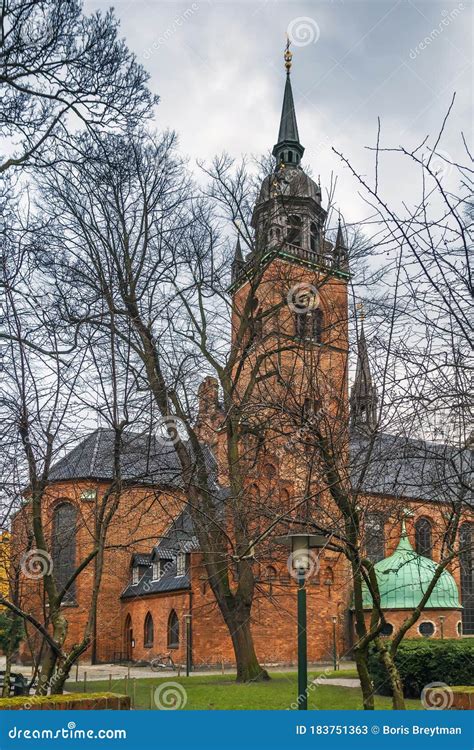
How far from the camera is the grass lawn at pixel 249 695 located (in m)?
17.6

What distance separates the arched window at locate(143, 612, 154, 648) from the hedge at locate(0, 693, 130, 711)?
30314 millimetres

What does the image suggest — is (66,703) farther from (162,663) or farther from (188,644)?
(162,663)

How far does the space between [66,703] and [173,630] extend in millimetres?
27879

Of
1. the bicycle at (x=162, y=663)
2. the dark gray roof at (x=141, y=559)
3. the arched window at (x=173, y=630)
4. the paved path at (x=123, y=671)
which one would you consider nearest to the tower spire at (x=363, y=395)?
the paved path at (x=123, y=671)

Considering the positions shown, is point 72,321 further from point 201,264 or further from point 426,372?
point 201,264

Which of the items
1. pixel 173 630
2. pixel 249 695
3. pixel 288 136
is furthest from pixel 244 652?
pixel 288 136

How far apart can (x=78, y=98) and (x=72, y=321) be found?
305cm

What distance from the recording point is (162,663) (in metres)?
35.2

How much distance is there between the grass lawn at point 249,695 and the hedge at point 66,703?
7799mm

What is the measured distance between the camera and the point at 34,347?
9773 mm

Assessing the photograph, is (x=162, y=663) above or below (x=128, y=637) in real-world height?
below

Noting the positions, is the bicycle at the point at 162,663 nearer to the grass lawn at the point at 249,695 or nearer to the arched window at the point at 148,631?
the arched window at the point at 148,631

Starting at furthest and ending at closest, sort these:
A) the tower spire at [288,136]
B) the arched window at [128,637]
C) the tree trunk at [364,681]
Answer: the arched window at [128,637], the tower spire at [288,136], the tree trunk at [364,681]

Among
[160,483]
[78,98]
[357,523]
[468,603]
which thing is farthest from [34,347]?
[468,603]
